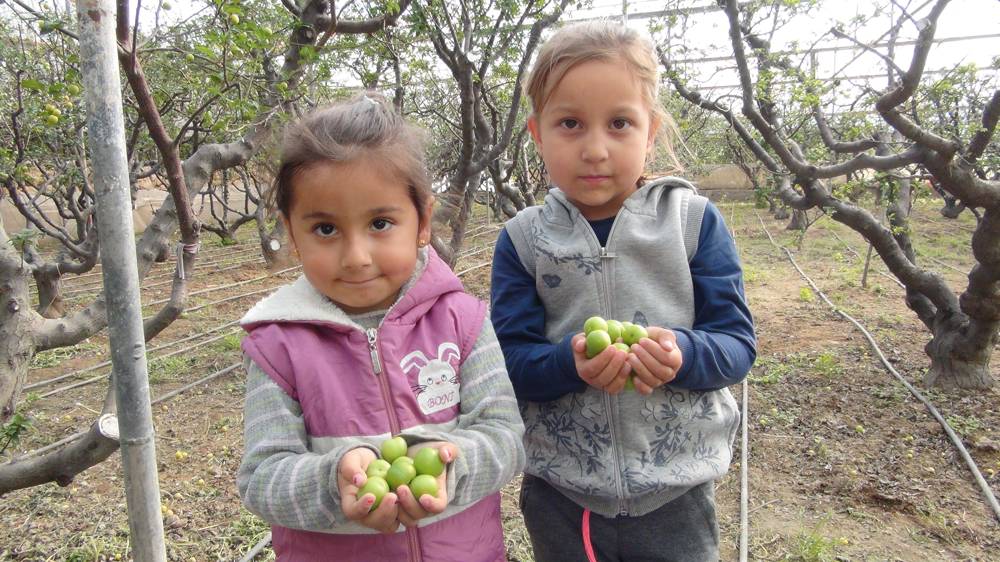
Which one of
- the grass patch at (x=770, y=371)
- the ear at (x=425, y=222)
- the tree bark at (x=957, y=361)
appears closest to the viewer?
the ear at (x=425, y=222)

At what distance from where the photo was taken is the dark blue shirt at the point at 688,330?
4.16 feet

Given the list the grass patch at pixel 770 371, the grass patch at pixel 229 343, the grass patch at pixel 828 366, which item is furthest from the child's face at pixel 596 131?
the grass patch at pixel 229 343

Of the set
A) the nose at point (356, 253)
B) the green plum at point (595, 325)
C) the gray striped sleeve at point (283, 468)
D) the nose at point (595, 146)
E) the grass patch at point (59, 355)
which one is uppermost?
the nose at point (595, 146)

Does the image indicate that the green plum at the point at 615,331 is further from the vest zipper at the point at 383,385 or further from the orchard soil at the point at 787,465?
the orchard soil at the point at 787,465

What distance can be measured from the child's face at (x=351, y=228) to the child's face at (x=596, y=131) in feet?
1.10

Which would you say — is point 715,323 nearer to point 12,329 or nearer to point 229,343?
point 12,329

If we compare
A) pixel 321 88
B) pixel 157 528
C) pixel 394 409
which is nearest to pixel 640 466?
pixel 394 409

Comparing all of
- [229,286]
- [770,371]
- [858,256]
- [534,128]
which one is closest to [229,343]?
[229,286]

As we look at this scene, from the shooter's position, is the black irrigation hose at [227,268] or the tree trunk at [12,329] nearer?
the tree trunk at [12,329]

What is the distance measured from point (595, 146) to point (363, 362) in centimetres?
62

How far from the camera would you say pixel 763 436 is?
13.3 feet

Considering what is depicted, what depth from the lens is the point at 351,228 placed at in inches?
48.0

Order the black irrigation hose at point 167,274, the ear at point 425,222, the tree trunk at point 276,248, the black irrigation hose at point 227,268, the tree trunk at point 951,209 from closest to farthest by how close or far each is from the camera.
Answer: the ear at point 425,222
the tree trunk at point 276,248
the black irrigation hose at point 167,274
the black irrigation hose at point 227,268
the tree trunk at point 951,209

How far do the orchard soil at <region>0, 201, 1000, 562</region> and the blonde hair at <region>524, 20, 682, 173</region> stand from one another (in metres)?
2.21
